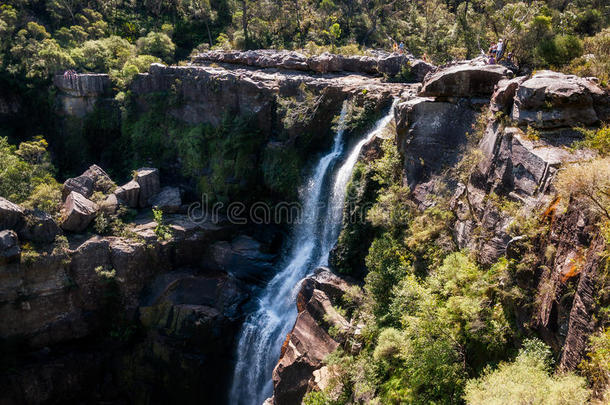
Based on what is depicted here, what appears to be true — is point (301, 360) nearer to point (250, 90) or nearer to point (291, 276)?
point (291, 276)

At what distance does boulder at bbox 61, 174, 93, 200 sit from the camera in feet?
77.1

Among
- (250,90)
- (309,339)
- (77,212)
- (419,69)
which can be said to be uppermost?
(419,69)

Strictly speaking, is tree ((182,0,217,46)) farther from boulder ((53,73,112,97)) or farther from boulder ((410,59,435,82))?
boulder ((410,59,435,82))

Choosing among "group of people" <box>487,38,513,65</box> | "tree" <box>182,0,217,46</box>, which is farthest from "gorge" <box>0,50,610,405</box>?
"tree" <box>182,0,217,46</box>

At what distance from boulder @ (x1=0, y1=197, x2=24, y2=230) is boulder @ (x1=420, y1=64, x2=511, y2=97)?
19136mm

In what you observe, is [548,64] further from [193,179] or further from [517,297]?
[193,179]

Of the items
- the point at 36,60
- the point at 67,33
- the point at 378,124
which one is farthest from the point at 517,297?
the point at 67,33

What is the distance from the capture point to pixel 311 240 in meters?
21.7

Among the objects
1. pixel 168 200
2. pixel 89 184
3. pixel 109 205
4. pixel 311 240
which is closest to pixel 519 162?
pixel 311 240

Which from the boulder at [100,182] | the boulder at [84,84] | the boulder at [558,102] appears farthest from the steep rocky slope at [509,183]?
the boulder at [84,84]

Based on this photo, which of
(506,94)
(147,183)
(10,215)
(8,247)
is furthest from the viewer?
(147,183)

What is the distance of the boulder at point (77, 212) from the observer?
2150cm

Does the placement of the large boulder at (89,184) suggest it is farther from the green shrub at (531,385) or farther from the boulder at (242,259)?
the green shrub at (531,385)

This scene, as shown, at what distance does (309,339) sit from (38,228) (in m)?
14.0
